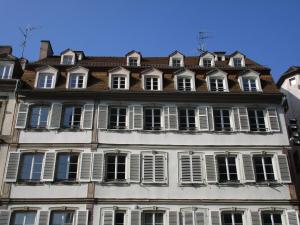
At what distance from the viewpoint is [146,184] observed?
2438 cm

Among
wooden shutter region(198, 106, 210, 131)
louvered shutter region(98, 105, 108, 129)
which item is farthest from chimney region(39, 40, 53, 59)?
wooden shutter region(198, 106, 210, 131)

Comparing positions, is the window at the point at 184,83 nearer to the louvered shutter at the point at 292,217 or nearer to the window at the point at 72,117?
the window at the point at 72,117

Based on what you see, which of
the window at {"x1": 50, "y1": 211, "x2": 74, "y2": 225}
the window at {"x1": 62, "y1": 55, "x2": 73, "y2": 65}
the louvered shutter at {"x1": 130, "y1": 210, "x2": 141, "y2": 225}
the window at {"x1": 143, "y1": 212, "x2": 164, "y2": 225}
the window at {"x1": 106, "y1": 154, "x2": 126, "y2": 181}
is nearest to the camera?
the louvered shutter at {"x1": 130, "y1": 210, "x2": 141, "y2": 225}

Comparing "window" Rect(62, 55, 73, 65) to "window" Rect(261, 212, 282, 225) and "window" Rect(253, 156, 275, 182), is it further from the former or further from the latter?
"window" Rect(261, 212, 282, 225)

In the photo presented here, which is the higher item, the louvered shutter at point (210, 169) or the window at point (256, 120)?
the window at point (256, 120)

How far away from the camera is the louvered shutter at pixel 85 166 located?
24.3m

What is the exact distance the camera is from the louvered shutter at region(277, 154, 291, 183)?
971 inches

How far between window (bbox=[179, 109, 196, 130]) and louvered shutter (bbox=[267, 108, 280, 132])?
4.45 meters

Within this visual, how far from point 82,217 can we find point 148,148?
5332 millimetres

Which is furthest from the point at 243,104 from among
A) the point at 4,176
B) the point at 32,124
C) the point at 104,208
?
the point at 4,176

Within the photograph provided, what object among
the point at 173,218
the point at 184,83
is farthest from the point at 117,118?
the point at 173,218

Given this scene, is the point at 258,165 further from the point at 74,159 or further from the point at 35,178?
the point at 35,178

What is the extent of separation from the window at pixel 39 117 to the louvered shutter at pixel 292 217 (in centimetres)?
1427

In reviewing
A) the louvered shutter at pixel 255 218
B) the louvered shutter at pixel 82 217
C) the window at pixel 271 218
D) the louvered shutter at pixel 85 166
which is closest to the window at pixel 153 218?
the louvered shutter at pixel 82 217
